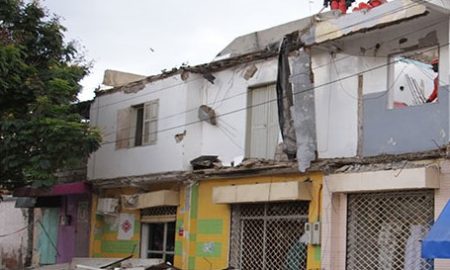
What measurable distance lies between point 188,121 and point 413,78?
4893 mm

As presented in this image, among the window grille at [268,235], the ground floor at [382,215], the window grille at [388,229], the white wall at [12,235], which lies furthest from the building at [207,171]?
the white wall at [12,235]

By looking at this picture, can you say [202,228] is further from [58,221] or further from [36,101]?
[58,221]

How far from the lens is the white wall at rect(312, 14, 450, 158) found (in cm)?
1154

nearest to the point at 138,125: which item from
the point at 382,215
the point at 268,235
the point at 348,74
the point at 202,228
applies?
the point at 202,228

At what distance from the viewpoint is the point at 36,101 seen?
14.3m

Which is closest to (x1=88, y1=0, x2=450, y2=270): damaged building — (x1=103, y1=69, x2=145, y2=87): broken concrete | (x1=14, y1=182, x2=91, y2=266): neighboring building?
(x1=14, y1=182, x2=91, y2=266): neighboring building

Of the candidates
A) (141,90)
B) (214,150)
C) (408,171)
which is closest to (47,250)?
(141,90)

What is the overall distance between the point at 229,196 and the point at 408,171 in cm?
385

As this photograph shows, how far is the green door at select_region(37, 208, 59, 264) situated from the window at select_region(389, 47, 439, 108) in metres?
10.4

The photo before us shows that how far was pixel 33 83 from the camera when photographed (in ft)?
47.1

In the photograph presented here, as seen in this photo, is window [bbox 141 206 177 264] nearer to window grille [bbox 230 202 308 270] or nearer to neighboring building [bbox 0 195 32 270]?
window grille [bbox 230 202 308 270]

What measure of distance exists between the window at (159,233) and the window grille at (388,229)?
190 inches

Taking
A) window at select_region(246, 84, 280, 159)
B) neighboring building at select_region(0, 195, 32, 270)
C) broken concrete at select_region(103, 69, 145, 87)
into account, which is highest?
broken concrete at select_region(103, 69, 145, 87)

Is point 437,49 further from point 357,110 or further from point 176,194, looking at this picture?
point 176,194
